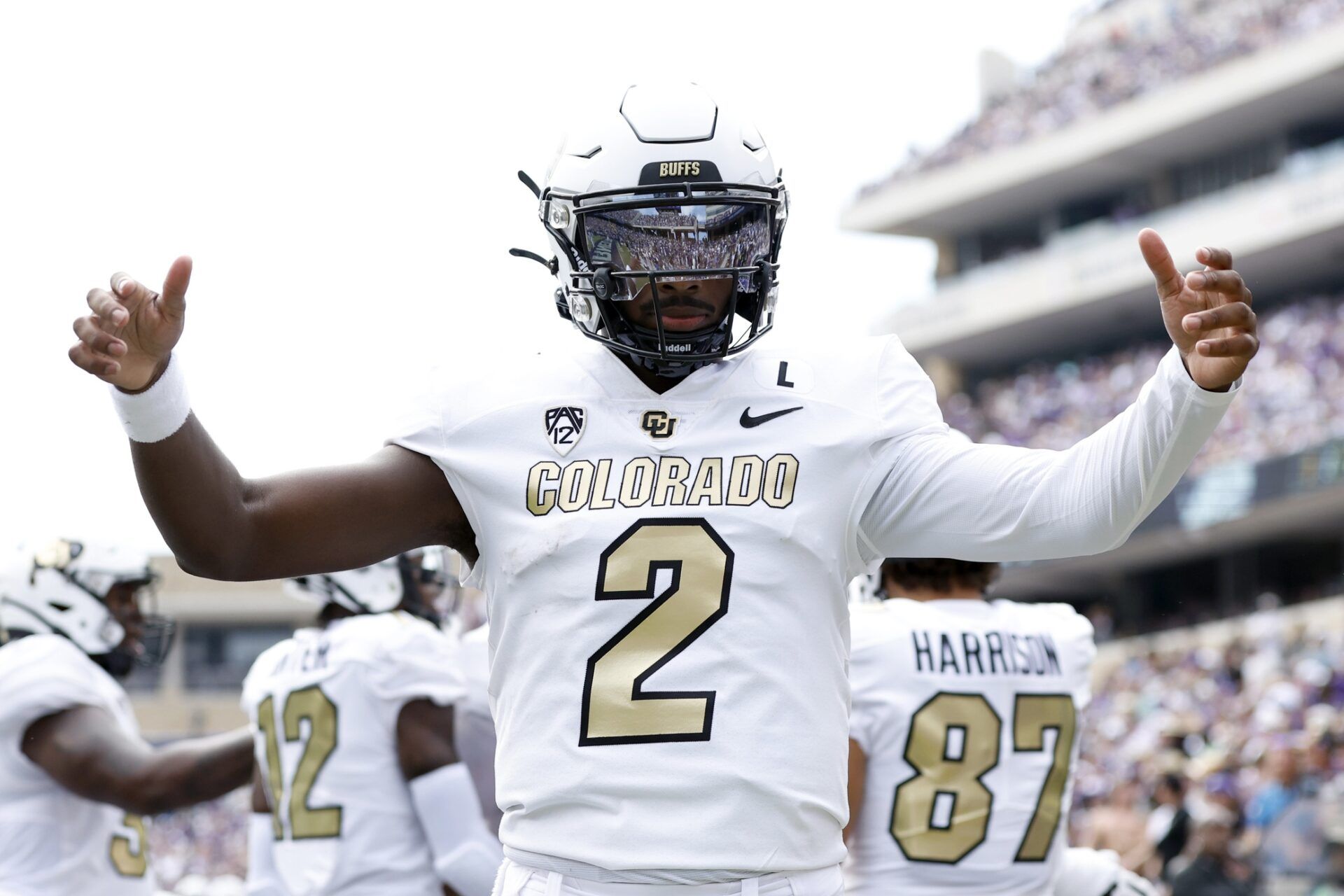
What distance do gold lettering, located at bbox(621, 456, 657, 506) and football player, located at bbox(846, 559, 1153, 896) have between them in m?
1.97

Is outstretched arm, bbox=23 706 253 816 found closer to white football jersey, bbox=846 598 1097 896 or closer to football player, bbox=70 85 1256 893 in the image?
white football jersey, bbox=846 598 1097 896

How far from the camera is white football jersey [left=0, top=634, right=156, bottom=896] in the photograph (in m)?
4.76

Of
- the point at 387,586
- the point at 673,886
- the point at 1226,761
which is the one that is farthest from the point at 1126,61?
the point at 673,886

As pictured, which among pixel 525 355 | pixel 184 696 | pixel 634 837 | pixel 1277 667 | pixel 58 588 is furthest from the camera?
pixel 184 696

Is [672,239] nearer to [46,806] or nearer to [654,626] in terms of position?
[654,626]

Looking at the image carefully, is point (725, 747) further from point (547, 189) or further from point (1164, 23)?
point (1164, 23)

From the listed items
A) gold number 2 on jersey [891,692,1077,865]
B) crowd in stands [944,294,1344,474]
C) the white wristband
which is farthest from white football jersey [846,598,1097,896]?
crowd in stands [944,294,1344,474]

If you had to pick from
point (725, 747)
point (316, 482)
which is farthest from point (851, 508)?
point (316, 482)

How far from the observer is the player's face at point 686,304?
273 cm

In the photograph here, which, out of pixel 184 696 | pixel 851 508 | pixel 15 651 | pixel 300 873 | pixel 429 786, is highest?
pixel 851 508

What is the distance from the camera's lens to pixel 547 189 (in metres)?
2.88

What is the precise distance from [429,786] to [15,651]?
121 centimetres

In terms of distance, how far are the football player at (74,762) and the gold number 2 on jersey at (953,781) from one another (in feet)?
6.23

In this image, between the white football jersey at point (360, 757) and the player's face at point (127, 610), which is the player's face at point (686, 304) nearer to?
the white football jersey at point (360, 757)
